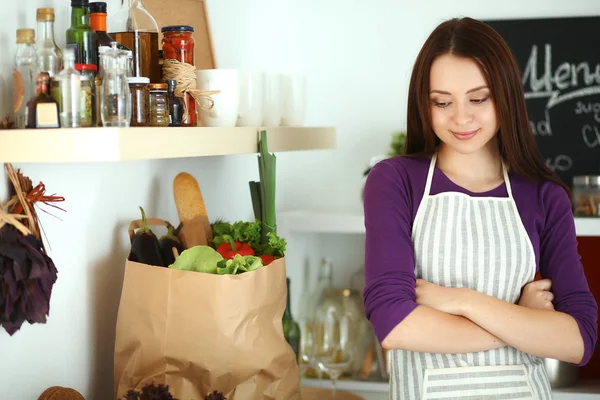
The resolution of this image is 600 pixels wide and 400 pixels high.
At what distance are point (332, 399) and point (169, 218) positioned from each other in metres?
0.58

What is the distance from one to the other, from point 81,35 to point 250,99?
1.65 feet

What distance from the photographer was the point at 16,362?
51.3 inches

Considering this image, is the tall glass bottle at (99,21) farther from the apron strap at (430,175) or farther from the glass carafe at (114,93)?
the apron strap at (430,175)

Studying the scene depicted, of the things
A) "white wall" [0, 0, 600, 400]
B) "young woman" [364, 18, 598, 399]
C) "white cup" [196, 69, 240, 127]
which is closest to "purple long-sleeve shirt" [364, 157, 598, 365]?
"young woman" [364, 18, 598, 399]

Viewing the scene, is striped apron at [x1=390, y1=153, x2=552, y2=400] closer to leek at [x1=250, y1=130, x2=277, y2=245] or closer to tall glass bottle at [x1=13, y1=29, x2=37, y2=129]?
leek at [x1=250, y1=130, x2=277, y2=245]

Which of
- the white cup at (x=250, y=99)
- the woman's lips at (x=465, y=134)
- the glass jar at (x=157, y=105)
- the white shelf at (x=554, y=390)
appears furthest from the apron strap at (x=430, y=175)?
the white shelf at (x=554, y=390)

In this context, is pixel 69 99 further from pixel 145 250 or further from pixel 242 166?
pixel 242 166

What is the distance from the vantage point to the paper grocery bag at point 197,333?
1.37m

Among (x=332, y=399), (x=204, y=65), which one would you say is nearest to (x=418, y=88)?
(x=204, y=65)

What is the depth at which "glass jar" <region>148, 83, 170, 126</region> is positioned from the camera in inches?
51.4

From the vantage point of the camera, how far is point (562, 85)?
7.85ft

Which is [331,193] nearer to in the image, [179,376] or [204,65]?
[204,65]

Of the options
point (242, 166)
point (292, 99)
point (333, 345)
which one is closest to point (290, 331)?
point (333, 345)

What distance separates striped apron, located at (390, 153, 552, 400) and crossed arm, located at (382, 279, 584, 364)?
0.21 feet
